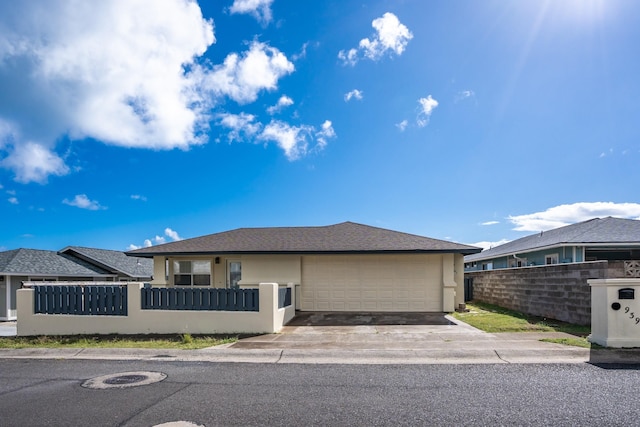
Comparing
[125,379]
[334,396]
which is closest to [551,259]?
[334,396]

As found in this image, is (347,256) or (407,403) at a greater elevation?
(347,256)

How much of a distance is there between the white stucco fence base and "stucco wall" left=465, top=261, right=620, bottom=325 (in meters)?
8.60

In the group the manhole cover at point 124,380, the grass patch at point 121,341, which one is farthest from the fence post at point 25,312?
the manhole cover at point 124,380

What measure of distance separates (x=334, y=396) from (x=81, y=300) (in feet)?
31.9

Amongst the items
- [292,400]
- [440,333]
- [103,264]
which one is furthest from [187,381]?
[103,264]

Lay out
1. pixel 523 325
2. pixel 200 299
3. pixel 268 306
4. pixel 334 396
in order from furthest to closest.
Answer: pixel 523 325 → pixel 200 299 → pixel 268 306 → pixel 334 396

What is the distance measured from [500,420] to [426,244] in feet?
38.6

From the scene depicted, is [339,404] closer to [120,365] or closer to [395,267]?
[120,365]

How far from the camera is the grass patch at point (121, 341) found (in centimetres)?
1028

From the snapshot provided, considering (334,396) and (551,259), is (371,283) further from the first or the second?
(334,396)

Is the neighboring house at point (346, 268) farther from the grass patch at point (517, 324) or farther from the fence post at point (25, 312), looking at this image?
the fence post at point (25, 312)

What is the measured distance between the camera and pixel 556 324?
12.6 m

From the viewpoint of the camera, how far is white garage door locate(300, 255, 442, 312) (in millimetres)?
16984

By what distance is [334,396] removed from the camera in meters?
6.11
